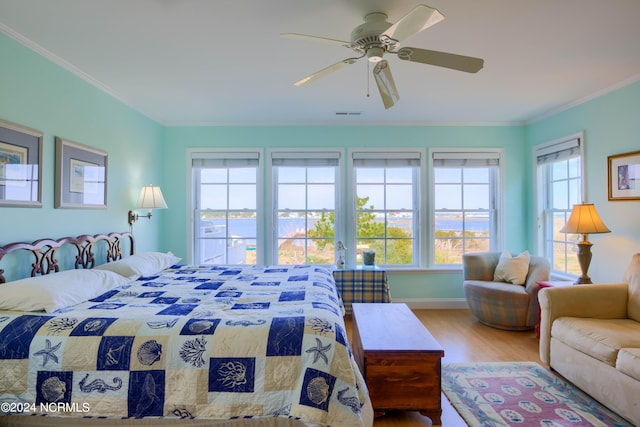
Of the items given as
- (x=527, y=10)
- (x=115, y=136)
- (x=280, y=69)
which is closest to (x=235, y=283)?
(x=280, y=69)

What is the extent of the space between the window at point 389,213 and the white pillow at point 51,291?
3.04m

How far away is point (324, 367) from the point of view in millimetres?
1538

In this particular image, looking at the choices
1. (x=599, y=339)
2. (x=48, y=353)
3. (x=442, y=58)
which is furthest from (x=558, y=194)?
(x=48, y=353)

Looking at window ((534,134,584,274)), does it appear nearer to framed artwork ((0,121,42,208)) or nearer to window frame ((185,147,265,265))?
window frame ((185,147,265,265))

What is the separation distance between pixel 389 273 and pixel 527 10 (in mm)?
3191

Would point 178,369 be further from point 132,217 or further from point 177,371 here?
point 132,217

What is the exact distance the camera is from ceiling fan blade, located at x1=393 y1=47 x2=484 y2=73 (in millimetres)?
1842

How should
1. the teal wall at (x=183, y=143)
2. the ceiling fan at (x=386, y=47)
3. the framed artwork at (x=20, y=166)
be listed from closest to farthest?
the ceiling fan at (x=386, y=47) → the framed artwork at (x=20, y=166) → the teal wall at (x=183, y=143)

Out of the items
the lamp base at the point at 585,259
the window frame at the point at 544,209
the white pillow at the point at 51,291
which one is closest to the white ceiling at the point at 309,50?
the window frame at the point at 544,209

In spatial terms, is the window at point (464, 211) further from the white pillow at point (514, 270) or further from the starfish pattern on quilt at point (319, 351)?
the starfish pattern on quilt at point (319, 351)

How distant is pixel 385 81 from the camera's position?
210 cm

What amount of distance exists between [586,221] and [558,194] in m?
1.09

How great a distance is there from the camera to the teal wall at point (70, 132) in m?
2.27

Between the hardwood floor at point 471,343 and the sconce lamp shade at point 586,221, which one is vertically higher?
the sconce lamp shade at point 586,221
